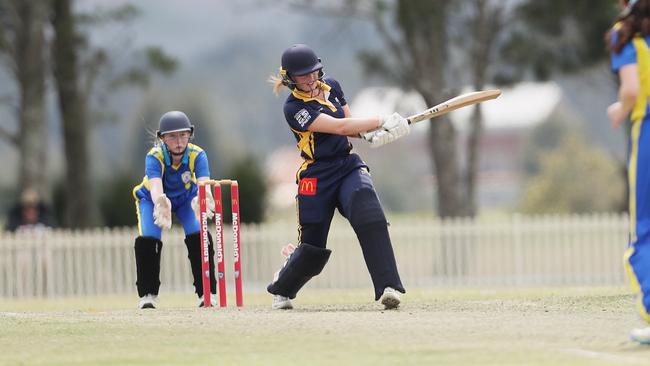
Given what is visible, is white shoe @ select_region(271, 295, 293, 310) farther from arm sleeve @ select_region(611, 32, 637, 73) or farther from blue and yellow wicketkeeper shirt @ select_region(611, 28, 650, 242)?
arm sleeve @ select_region(611, 32, 637, 73)

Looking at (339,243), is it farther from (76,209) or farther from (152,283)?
(152,283)

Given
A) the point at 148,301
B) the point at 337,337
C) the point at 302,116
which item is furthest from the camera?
the point at 148,301

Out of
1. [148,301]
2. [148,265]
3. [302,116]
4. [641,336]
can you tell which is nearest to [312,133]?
[302,116]

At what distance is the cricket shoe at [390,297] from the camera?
10.6m

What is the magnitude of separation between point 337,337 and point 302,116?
2.40 metres

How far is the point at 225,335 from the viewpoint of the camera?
913 centimetres

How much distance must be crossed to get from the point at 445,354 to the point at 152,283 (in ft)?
16.7

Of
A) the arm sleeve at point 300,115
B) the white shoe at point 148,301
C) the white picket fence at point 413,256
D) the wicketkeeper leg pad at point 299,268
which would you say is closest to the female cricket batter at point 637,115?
the arm sleeve at point 300,115

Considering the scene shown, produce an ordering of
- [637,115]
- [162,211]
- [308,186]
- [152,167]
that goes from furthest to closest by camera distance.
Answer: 1. [152,167]
2. [162,211]
3. [308,186]
4. [637,115]

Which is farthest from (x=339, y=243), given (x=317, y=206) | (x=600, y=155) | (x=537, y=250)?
(x=600, y=155)

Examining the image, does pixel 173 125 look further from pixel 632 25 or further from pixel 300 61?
pixel 632 25

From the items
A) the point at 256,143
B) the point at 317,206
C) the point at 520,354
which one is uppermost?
the point at 256,143

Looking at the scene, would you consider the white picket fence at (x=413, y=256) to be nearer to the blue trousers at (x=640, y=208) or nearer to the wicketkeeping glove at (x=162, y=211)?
the wicketkeeping glove at (x=162, y=211)

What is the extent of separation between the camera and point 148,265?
12.6m
